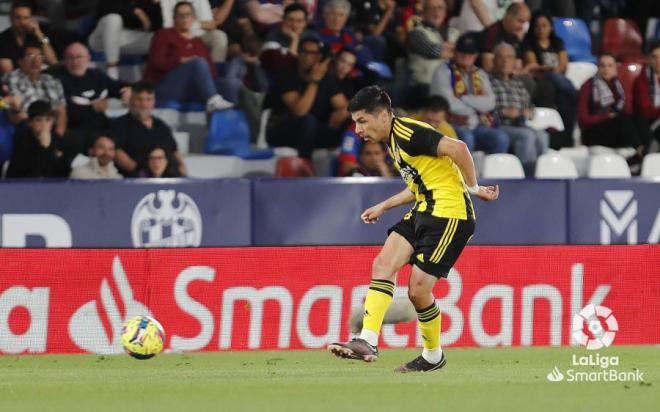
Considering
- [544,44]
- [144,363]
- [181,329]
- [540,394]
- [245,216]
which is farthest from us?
[544,44]

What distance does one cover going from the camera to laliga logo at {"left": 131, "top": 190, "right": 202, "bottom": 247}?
14.5 metres

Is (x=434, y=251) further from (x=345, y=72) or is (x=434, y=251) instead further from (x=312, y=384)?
(x=345, y=72)

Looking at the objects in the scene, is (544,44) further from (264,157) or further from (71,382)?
(71,382)

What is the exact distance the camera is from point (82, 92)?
15672mm

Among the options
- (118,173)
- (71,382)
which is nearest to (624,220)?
(118,173)

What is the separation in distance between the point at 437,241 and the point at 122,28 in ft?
27.7

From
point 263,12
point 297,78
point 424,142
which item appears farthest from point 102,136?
point 424,142

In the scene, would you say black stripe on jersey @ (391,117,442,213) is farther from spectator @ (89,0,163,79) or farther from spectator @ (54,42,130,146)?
spectator @ (89,0,163,79)

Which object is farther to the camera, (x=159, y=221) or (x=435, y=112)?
(x=435, y=112)

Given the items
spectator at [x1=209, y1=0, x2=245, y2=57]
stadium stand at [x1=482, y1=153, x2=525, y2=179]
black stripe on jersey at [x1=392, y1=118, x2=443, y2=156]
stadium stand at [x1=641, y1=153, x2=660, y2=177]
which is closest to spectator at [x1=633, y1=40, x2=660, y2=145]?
stadium stand at [x1=641, y1=153, x2=660, y2=177]

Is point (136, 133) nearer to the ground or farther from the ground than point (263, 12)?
nearer to the ground

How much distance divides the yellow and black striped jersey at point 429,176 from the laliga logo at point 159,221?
18.4ft

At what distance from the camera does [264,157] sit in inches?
639

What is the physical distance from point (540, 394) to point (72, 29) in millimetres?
9899
